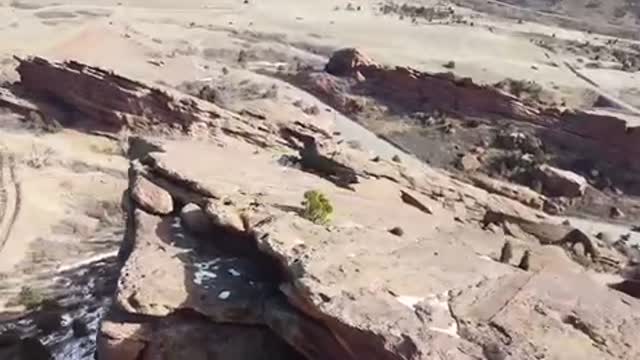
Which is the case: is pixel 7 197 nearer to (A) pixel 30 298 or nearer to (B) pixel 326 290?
(A) pixel 30 298

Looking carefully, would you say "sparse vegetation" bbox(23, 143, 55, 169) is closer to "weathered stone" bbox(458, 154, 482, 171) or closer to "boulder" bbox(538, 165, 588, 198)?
"weathered stone" bbox(458, 154, 482, 171)

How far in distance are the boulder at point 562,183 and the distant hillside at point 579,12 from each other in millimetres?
43936

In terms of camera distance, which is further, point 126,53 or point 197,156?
point 126,53

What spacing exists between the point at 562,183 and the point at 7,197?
784 inches

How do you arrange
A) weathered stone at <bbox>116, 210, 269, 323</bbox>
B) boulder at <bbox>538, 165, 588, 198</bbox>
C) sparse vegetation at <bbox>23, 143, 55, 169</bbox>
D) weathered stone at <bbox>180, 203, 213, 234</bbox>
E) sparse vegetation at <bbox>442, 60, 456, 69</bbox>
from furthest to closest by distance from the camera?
sparse vegetation at <bbox>442, 60, 456, 69</bbox>, boulder at <bbox>538, 165, 588, 198</bbox>, sparse vegetation at <bbox>23, 143, 55, 169</bbox>, weathered stone at <bbox>180, 203, 213, 234</bbox>, weathered stone at <bbox>116, 210, 269, 323</bbox>

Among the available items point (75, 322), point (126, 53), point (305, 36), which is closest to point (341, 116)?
point (126, 53)

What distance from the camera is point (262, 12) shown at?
243 ft

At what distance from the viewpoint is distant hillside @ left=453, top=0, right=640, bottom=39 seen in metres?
79.1

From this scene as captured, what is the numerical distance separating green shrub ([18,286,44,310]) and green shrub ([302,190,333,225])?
22.3ft

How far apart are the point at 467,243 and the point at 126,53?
34493 millimetres

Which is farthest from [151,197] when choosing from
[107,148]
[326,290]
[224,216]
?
[107,148]

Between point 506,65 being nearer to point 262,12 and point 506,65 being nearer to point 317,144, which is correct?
point 262,12

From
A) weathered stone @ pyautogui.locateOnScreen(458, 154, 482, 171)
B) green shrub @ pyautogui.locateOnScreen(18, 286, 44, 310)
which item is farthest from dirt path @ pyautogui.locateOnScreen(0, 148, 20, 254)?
weathered stone @ pyautogui.locateOnScreen(458, 154, 482, 171)

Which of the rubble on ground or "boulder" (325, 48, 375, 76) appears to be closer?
the rubble on ground
